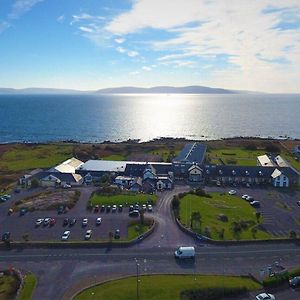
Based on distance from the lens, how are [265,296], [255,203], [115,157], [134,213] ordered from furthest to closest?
[115,157] < [255,203] < [134,213] < [265,296]

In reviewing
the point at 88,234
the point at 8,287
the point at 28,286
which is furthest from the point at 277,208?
the point at 8,287

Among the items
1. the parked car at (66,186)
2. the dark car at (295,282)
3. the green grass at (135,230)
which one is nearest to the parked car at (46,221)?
the green grass at (135,230)

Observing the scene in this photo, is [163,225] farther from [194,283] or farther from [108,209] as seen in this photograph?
[194,283]

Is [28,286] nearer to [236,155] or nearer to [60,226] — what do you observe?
[60,226]

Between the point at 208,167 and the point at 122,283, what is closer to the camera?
the point at 122,283

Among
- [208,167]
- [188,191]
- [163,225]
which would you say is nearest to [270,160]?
[208,167]

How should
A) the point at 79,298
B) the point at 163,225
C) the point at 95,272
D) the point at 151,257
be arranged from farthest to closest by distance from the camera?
the point at 163,225 → the point at 151,257 → the point at 95,272 → the point at 79,298
